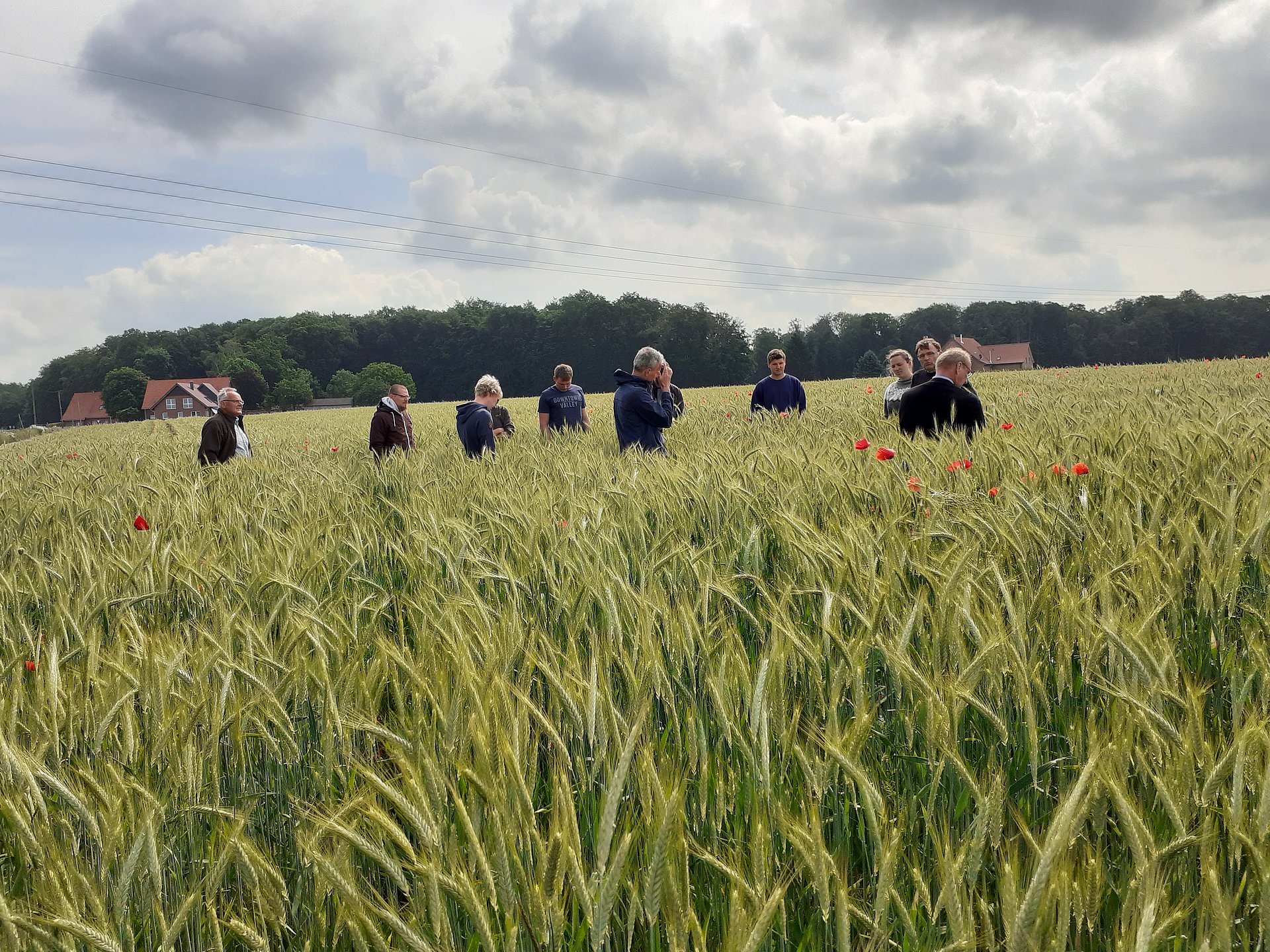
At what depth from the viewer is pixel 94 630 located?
1660 millimetres

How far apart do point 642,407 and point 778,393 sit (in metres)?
2.94

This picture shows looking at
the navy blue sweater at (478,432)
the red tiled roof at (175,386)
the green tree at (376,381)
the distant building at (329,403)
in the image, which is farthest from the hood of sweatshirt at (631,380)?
the red tiled roof at (175,386)

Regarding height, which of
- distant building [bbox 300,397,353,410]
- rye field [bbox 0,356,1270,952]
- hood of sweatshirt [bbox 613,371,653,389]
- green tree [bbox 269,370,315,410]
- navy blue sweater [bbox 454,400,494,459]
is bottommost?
rye field [bbox 0,356,1270,952]

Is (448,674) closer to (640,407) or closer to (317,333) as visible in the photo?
(640,407)

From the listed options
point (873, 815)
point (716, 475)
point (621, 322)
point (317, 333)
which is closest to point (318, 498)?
point (716, 475)

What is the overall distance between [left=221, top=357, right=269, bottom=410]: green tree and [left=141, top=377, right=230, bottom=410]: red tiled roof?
8325mm

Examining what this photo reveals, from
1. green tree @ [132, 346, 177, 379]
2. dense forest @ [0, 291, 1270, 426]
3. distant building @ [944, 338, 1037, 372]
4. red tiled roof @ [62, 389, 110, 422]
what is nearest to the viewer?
dense forest @ [0, 291, 1270, 426]

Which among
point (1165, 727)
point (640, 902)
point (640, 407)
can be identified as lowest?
point (640, 902)

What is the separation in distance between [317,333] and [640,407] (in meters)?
90.5

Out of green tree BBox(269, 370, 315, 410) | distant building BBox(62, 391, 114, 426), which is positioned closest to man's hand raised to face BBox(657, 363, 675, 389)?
green tree BBox(269, 370, 315, 410)

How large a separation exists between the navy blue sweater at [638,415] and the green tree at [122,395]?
9107 centimetres

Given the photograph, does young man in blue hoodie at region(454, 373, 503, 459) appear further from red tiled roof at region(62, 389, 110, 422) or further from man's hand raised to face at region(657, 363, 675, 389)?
red tiled roof at region(62, 389, 110, 422)

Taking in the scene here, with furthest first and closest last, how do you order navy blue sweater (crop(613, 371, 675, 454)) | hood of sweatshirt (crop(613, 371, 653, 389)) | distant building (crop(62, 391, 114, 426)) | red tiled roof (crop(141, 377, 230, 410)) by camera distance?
distant building (crop(62, 391, 114, 426))
red tiled roof (crop(141, 377, 230, 410))
hood of sweatshirt (crop(613, 371, 653, 389))
navy blue sweater (crop(613, 371, 675, 454))

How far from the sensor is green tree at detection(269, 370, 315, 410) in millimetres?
78500
